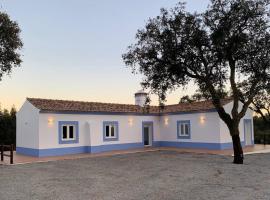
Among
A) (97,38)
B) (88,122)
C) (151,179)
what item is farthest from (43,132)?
(151,179)

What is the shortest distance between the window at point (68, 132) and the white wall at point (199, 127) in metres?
8.27

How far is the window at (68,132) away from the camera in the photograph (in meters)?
19.1

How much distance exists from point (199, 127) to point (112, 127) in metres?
6.56

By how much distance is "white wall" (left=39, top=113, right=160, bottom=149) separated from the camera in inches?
725

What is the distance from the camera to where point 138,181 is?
10023 mm

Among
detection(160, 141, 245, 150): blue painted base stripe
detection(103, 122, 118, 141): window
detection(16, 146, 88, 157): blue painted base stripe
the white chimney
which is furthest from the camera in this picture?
the white chimney

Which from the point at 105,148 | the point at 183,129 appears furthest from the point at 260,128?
the point at 105,148

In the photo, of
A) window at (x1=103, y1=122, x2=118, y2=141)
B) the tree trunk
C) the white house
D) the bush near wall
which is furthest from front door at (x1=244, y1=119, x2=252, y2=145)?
window at (x1=103, y1=122, x2=118, y2=141)

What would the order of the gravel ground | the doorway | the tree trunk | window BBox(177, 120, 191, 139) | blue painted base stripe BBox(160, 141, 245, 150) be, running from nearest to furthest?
the gravel ground < the tree trunk < blue painted base stripe BBox(160, 141, 245, 150) < window BBox(177, 120, 191, 139) < the doorway

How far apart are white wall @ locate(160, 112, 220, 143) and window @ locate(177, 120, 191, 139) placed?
316 millimetres

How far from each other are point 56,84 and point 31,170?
11356 mm

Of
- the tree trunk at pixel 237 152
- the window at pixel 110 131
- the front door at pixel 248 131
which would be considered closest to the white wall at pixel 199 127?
the front door at pixel 248 131

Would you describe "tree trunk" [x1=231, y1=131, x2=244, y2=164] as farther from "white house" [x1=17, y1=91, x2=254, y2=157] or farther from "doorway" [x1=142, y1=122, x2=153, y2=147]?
"doorway" [x1=142, y1=122, x2=153, y2=147]

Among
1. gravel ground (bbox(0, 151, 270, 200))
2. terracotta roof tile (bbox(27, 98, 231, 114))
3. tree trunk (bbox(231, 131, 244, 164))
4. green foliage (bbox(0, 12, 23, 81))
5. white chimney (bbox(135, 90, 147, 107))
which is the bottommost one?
gravel ground (bbox(0, 151, 270, 200))
